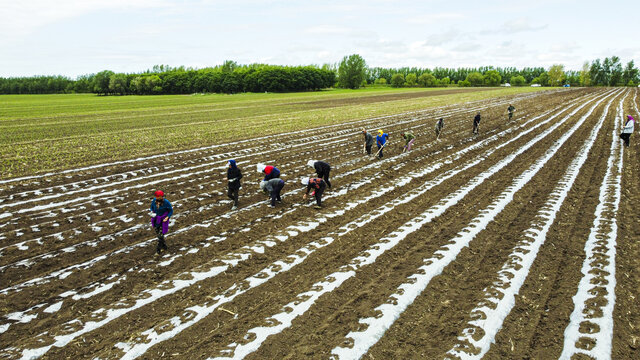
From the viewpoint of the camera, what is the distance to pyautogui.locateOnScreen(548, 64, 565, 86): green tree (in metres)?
142

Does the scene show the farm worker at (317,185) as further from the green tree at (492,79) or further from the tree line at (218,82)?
the green tree at (492,79)

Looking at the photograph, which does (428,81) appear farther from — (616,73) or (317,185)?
(317,185)

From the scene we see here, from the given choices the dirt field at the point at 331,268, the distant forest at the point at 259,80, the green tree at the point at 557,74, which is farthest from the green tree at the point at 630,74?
the dirt field at the point at 331,268

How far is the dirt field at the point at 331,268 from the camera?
17.9 ft

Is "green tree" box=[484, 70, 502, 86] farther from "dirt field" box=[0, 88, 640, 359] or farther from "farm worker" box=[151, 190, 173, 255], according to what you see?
"farm worker" box=[151, 190, 173, 255]

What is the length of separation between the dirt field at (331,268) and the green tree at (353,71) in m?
121

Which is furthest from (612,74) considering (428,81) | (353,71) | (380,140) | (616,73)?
(380,140)

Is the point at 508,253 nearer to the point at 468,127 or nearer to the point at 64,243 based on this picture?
the point at 64,243

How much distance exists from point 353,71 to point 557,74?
3282 inches

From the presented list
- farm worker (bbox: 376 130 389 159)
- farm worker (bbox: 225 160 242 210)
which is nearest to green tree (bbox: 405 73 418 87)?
farm worker (bbox: 376 130 389 159)

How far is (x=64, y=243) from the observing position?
28.2ft

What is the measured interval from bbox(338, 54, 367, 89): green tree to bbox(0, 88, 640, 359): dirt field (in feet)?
398

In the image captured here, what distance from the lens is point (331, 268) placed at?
24.7ft

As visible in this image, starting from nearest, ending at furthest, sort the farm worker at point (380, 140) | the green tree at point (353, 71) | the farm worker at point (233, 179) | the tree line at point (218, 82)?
the farm worker at point (233, 179) < the farm worker at point (380, 140) < the tree line at point (218, 82) < the green tree at point (353, 71)
